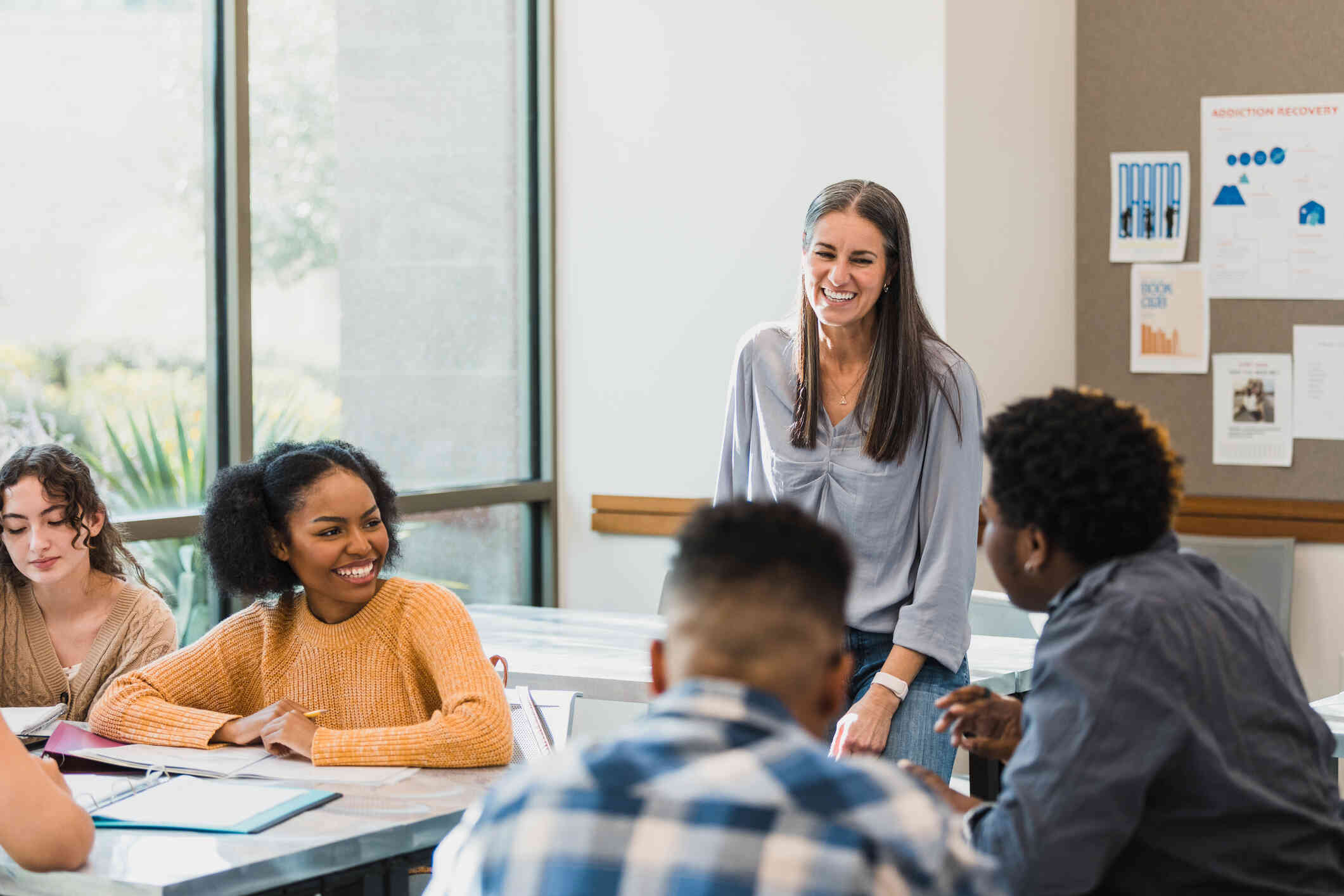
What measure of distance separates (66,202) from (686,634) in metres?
2.74

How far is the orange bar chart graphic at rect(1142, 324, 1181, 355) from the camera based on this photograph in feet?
13.9

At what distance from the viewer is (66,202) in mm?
3273

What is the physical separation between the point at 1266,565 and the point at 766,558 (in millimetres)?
3458

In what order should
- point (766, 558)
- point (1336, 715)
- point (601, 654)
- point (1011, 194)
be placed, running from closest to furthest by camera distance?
point (766, 558), point (1336, 715), point (601, 654), point (1011, 194)

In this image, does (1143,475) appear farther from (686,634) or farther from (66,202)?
(66,202)

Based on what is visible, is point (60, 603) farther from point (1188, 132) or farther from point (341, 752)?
point (1188, 132)

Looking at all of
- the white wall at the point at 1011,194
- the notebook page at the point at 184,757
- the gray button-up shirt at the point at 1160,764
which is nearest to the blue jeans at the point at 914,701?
the gray button-up shirt at the point at 1160,764

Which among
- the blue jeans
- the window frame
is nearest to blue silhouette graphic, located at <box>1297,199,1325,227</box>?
the window frame

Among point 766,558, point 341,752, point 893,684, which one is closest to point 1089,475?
point 766,558

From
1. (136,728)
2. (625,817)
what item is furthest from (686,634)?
(136,728)

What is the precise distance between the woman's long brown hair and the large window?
185cm

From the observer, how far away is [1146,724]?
1.26 m

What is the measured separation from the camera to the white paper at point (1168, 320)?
165 inches

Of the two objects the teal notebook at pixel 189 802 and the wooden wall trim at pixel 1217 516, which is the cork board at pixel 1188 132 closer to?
the wooden wall trim at pixel 1217 516
